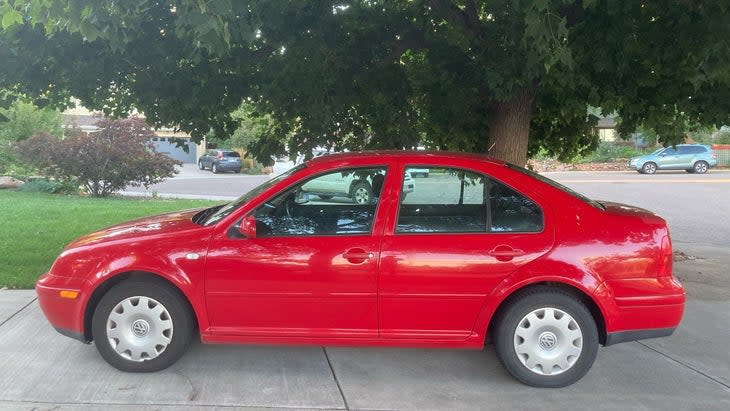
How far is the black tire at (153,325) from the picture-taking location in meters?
4.19

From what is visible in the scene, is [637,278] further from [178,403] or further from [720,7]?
[178,403]

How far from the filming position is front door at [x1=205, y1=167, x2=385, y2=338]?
4102 mm

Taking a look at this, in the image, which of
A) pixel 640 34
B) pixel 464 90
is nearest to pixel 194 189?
pixel 464 90

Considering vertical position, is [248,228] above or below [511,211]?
below

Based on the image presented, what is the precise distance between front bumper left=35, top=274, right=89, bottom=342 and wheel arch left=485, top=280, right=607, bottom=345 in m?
2.73

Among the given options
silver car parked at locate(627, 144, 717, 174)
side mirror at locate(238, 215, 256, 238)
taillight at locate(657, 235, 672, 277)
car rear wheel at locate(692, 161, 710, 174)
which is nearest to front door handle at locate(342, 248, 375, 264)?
side mirror at locate(238, 215, 256, 238)

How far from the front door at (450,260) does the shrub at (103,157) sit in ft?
52.8

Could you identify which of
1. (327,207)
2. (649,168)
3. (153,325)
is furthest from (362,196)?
(649,168)

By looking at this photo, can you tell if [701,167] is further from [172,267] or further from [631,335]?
[172,267]

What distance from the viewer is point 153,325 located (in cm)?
421

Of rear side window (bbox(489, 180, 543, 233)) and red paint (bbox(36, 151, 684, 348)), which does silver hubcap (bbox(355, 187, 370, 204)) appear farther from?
rear side window (bbox(489, 180, 543, 233))

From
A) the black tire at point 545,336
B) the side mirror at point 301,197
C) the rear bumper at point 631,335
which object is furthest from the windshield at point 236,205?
the rear bumper at point 631,335

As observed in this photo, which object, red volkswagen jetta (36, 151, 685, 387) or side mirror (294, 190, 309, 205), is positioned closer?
red volkswagen jetta (36, 151, 685, 387)

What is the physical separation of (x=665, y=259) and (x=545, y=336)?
937mm
